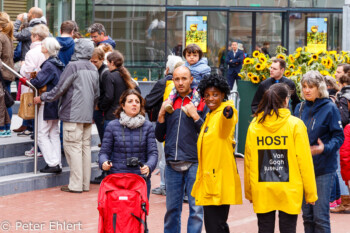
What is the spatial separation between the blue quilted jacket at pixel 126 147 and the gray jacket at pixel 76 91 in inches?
126

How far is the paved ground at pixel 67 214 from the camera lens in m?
8.16

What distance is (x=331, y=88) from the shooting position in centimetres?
936

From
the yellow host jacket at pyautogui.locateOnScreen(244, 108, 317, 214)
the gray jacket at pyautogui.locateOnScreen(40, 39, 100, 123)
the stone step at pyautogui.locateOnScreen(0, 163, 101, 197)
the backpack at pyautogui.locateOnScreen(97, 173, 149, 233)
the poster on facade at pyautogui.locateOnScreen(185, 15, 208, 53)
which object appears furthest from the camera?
the poster on facade at pyautogui.locateOnScreen(185, 15, 208, 53)

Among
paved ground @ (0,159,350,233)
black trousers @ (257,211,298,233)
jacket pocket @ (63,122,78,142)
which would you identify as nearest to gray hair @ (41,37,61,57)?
jacket pocket @ (63,122,78,142)

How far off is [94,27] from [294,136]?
6.91 meters

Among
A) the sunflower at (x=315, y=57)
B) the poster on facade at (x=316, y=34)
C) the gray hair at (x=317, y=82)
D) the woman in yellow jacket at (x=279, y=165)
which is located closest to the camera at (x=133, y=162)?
the woman in yellow jacket at (x=279, y=165)

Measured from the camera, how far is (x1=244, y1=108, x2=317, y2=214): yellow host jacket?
5910 mm

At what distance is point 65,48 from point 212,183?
582 cm

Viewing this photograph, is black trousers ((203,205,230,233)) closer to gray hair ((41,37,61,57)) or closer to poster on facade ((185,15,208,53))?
gray hair ((41,37,61,57))

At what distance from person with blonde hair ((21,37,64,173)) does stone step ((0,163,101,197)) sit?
132 millimetres

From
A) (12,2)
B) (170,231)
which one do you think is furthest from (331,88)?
(12,2)

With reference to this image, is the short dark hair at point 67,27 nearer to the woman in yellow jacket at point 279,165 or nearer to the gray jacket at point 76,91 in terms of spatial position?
the gray jacket at point 76,91

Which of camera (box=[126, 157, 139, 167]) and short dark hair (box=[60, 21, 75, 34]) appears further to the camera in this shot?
short dark hair (box=[60, 21, 75, 34])

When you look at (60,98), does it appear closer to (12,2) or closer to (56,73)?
(56,73)
